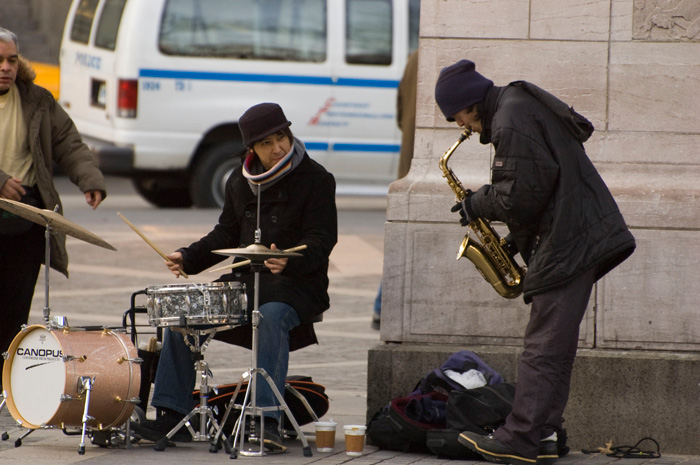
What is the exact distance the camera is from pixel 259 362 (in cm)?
579

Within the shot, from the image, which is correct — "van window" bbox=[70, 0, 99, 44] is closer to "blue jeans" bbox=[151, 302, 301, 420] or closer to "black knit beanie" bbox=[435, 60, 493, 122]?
"blue jeans" bbox=[151, 302, 301, 420]

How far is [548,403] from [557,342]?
0.82 feet

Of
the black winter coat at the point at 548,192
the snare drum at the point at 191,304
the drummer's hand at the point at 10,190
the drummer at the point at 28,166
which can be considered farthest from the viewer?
the drummer at the point at 28,166

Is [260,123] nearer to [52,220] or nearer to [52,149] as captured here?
[52,220]

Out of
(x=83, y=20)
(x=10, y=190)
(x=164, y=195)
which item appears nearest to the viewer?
(x=10, y=190)

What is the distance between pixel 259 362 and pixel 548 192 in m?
1.45

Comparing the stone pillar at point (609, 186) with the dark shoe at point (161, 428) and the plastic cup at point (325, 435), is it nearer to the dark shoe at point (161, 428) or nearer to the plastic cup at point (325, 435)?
the plastic cup at point (325, 435)

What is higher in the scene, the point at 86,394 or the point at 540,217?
the point at 540,217

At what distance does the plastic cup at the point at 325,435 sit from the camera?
19.1 ft

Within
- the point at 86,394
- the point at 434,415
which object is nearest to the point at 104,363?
the point at 86,394

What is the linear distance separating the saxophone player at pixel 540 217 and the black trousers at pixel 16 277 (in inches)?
93.7

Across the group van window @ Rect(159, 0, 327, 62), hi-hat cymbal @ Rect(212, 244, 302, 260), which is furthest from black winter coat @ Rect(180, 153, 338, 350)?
van window @ Rect(159, 0, 327, 62)

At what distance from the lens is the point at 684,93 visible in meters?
6.08

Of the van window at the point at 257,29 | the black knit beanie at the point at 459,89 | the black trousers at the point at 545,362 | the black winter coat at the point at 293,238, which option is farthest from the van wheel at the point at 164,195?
the black trousers at the point at 545,362
